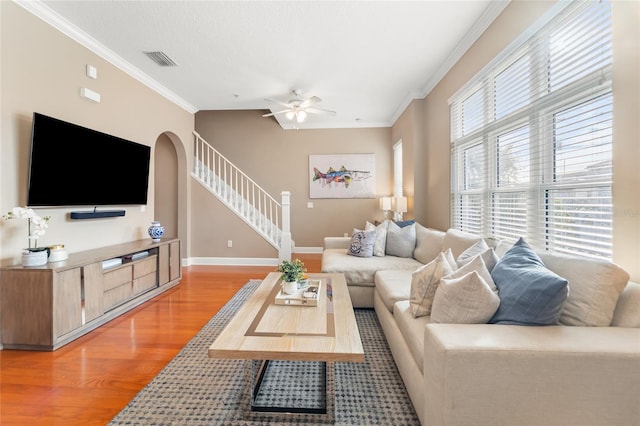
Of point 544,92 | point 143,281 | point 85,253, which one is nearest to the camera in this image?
point 544,92

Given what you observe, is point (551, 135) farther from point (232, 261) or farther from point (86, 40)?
point (232, 261)

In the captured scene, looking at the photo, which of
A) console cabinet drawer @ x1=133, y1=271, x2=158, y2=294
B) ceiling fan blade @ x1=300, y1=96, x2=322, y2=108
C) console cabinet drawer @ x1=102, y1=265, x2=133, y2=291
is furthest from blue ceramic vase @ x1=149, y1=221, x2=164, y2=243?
ceiling fan blade @ x1=300, y1=96, x2=322, y2=108

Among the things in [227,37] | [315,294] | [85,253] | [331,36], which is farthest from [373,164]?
[85,253]

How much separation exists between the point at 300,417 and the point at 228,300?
2154 mm

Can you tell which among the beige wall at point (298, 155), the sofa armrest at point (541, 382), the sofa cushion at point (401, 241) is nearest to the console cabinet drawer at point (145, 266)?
the sofa cushion at point (401, 241)

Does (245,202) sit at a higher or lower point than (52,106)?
lower

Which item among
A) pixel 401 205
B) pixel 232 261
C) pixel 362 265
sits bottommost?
pixel 232 261

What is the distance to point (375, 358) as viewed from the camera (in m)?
2.14

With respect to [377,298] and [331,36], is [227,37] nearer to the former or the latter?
[331,36]

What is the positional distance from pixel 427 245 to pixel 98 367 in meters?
3.23

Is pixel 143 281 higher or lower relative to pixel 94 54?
lower

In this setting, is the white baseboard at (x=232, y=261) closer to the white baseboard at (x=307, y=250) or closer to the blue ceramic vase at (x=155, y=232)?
the white baseboard at (x=307, y=250)

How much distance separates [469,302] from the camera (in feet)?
4.68

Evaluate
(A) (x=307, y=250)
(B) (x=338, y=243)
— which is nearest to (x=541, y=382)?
(B) (x=338, y=243)
